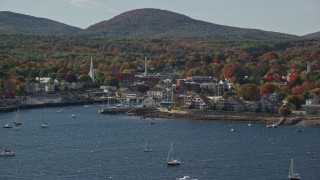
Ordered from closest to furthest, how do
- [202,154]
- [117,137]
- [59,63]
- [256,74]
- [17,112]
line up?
[202,154] → [117,137] → [17,112] → [256,74] → [59,63]

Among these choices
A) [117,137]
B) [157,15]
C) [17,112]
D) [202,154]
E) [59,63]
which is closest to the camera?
[202,154]

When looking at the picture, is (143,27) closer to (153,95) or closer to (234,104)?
(153,95)

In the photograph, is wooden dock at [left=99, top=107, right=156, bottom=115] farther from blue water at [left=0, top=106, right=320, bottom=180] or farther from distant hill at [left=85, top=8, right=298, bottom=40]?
distant hill at [left=85, top=8, right=298, bottom=40]

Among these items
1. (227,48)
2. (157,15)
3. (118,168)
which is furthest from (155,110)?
(157,15)

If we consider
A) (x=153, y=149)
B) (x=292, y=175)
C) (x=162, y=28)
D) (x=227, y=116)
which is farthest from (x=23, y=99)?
(x=162, y=28)

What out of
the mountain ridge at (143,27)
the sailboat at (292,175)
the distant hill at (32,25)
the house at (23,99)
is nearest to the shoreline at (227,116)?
the house at (23,99)

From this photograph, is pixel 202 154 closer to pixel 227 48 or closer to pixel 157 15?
pixel 227 48

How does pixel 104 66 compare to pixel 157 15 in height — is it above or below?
below

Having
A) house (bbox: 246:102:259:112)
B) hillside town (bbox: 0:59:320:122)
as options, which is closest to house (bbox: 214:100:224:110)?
hillside town (bbox: 0:59:320:122)
